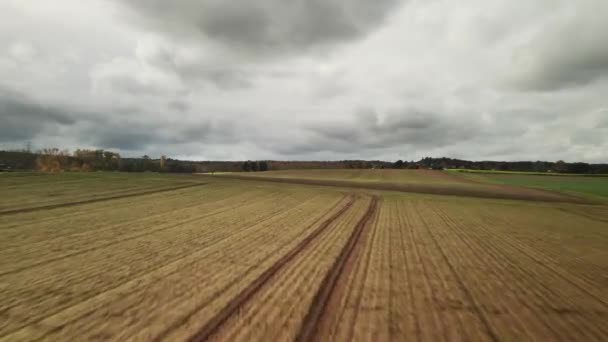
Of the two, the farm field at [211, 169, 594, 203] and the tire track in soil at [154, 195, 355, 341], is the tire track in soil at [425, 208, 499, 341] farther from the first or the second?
the farm field at [211, 169, 594, 203]

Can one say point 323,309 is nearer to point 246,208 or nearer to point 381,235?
point 381,235

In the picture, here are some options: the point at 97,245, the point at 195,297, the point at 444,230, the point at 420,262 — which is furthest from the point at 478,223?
the point at 97,245

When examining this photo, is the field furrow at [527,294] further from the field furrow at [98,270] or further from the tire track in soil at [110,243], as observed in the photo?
the tire track in soil at [110,243]

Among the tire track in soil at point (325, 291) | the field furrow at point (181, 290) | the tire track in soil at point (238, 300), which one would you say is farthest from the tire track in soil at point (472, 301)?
the field furrow at point (181, 290)

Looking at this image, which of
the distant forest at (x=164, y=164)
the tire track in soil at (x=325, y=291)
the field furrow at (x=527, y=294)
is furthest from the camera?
the distant forest at (x=164, y=164)

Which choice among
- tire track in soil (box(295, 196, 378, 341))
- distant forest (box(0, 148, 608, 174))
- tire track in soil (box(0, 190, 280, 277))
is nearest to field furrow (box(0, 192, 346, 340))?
tire track in soil (box(295, 196, 378, 341))

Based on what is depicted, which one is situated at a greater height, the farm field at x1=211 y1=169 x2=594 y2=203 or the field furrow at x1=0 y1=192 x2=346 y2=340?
the field furrow at x1=0 y1=192 x2=346 y2=340
